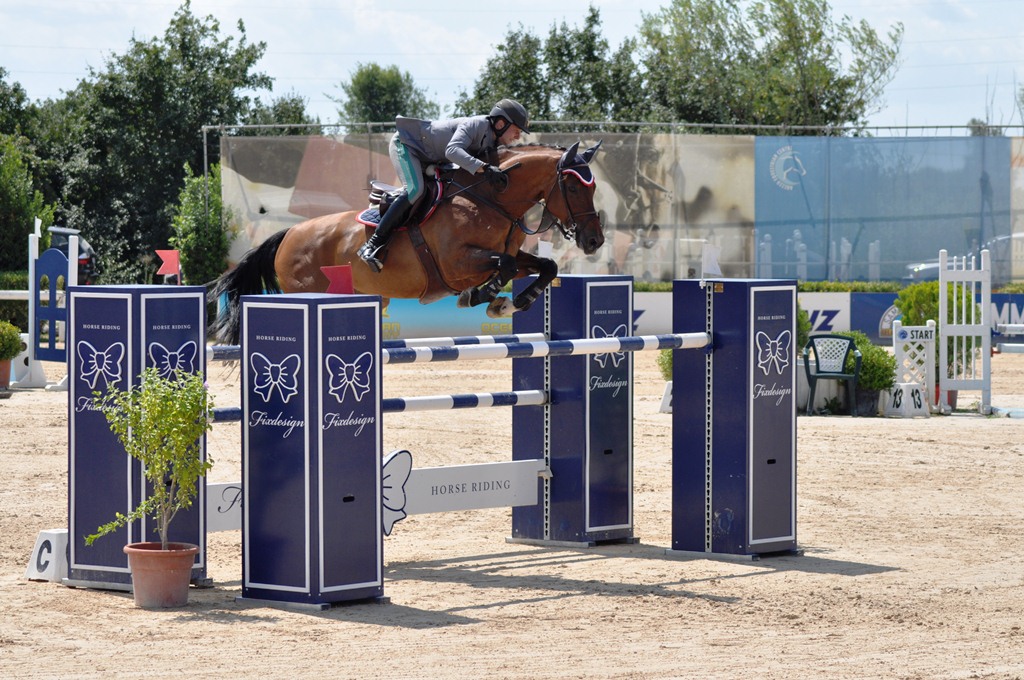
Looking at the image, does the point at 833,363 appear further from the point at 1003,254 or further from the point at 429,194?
the point at 1003,254

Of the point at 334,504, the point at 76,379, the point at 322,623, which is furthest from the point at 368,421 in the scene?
the point at 76,379

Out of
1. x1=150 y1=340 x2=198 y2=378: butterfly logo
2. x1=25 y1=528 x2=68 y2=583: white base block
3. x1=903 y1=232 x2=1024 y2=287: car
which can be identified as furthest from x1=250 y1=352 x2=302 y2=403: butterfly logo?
x1=903 y1=232 x2=1024 y2=287: car

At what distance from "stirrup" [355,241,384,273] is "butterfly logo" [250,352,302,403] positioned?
1958 mm

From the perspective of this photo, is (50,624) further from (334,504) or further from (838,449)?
(838,449)

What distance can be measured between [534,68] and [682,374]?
1235 inches

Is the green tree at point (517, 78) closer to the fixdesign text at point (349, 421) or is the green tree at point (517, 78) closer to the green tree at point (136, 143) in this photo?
the green tree at point (136, 143)

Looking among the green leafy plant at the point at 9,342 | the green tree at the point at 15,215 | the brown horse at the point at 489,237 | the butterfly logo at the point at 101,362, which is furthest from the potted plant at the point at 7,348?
the green tree at the point at 15,215

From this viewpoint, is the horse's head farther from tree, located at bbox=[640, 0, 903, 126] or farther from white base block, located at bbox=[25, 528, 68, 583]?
tree, located at bbox=[640, 0, 903, 126]

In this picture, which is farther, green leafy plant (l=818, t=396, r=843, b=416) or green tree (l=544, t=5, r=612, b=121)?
green tree (l=544, t=5, r=612, b=121)

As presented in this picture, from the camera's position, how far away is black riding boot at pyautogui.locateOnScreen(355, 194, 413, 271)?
23.9 ft

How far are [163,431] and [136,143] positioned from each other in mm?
29112

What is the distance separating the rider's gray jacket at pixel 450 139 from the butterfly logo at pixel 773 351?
1.65m

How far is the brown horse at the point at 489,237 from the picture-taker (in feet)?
22.9

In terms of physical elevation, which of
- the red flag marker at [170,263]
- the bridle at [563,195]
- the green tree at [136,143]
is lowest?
the red flag marker at [170,263]
